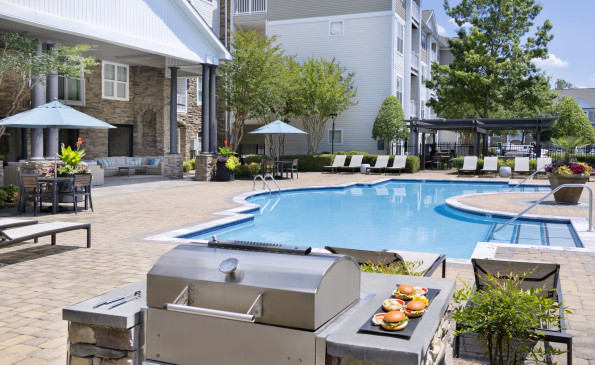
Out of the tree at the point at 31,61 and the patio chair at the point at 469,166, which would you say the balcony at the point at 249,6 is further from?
the tree at the point at 31,61

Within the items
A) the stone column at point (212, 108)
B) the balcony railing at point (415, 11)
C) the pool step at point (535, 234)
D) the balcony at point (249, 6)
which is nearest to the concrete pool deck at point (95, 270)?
the pool step at point (535, 234)

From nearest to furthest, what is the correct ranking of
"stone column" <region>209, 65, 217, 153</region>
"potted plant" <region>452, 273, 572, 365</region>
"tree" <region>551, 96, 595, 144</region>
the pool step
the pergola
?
"potted plant" <region>452, 273, 572, 365</region>, the pool step, "stone column" <region>209, 65, 217, 153</region>, the pergola, "tree" <region>551, 96, 595, 144</region>

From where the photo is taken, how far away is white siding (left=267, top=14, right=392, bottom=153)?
97.6 feet

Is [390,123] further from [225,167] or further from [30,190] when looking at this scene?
[30,190]

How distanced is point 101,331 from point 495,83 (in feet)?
107

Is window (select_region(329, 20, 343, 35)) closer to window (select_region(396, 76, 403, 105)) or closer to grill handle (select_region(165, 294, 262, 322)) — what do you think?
window (select_region(396, 76, 403, 105))

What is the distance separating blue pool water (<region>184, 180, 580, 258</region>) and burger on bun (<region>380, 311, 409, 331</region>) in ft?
22.9

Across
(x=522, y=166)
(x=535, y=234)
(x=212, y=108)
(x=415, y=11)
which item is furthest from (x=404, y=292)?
(x=415, y=11)

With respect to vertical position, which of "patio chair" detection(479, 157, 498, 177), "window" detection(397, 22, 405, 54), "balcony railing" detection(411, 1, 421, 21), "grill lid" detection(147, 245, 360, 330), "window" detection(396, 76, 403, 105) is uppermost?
"balcony railing" detection(411, 1, 421, 21)

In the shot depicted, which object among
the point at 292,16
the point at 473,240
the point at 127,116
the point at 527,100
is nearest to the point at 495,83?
the point at 527,100

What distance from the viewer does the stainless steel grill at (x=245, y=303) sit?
2.23 metres

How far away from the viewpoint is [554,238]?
9688 mm

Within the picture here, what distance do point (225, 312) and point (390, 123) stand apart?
2674 cm

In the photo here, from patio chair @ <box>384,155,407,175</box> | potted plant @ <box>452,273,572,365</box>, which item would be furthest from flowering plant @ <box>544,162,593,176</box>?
patio chair @ <box>384,155,407,175</box>
